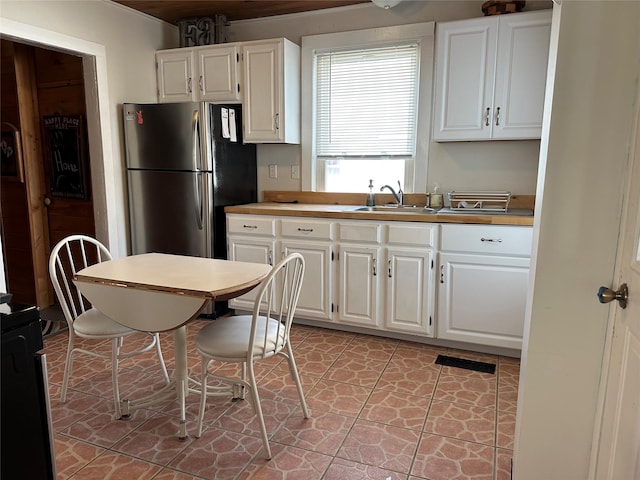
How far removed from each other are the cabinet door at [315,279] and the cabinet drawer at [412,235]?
463 millimetres

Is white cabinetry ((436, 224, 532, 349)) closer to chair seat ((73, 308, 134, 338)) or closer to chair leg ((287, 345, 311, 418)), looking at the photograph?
chair leg ((287, 345, 311, 418))

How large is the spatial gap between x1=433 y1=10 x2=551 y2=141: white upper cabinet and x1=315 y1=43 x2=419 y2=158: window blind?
388 mm

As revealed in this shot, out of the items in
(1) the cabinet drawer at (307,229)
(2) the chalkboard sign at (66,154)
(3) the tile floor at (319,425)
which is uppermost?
(2) the chalkboard sign at (66,154)

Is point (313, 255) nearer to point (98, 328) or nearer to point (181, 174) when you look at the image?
point (181, 174)

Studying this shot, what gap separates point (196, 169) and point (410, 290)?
1790 mm

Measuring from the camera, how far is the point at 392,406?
2.31m

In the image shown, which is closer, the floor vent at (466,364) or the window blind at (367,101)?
the floor vent at (466,364)

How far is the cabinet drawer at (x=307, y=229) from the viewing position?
3154 mm

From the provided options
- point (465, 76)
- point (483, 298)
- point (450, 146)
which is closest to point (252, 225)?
point (450, 146)

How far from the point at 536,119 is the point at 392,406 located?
1981mm

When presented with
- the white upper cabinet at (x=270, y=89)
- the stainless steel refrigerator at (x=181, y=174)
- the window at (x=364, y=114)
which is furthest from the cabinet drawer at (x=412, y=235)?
the stainless steel refrigerator at (x=181, y=174)

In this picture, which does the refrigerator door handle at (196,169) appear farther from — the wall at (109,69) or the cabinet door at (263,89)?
the wall at (109,69)

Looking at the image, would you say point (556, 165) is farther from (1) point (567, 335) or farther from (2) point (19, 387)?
(2) point (19, 387)

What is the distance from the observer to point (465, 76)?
2990mm
